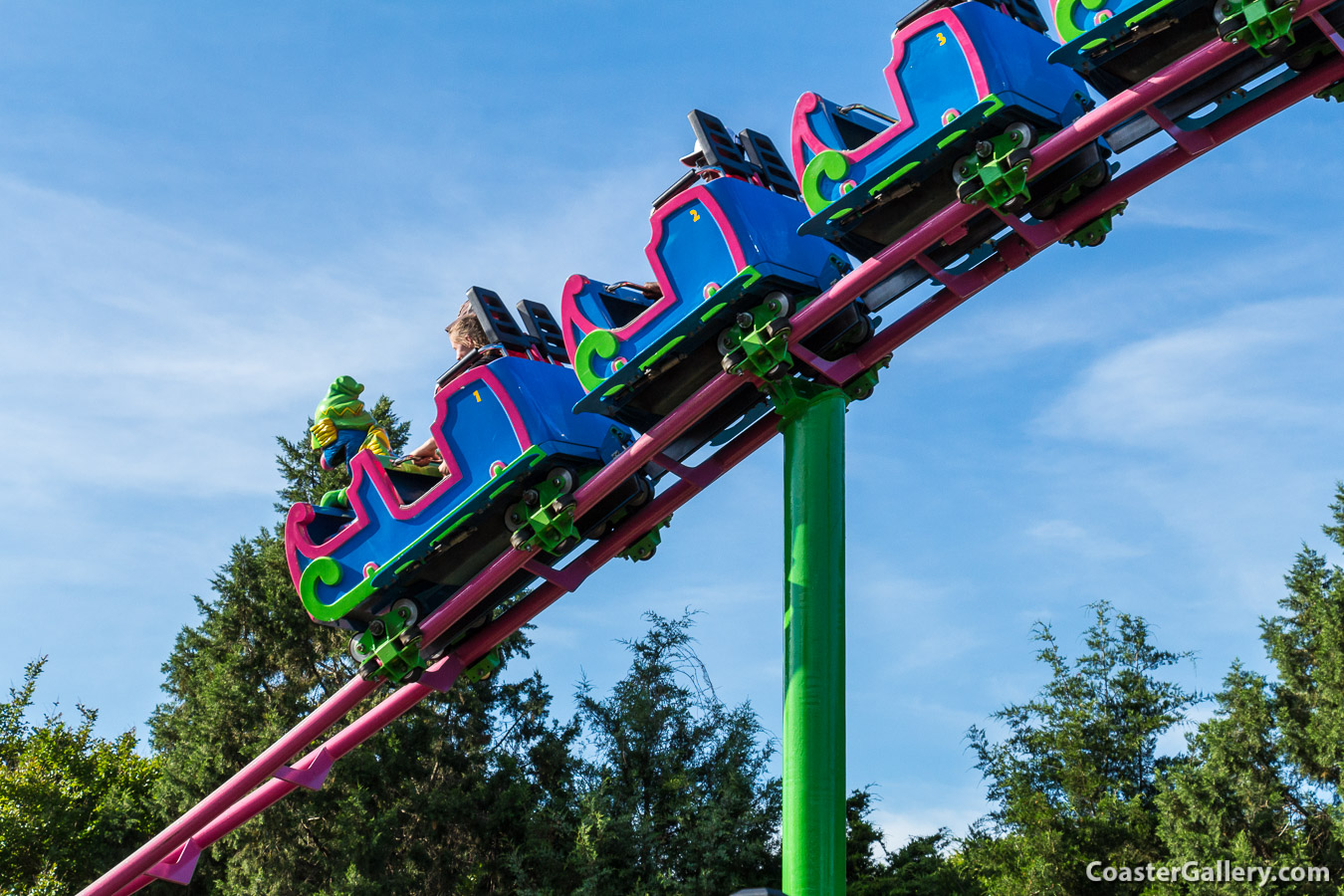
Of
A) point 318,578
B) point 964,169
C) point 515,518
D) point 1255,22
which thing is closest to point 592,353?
point 515,518

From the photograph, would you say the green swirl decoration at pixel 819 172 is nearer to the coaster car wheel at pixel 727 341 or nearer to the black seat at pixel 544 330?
the coaster car wheel at pixel 727 341

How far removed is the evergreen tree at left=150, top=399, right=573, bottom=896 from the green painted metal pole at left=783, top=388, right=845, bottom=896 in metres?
Answer: 10.4

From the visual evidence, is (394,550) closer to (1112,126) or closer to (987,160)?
(987,160)

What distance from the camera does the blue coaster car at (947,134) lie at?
7109mm

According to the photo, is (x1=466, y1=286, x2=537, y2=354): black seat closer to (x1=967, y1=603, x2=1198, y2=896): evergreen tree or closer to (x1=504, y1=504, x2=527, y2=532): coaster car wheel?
(x1=504, y1=504, x2=527, y2=532): coaster car wheel

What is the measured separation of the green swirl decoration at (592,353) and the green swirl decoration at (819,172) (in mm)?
1400

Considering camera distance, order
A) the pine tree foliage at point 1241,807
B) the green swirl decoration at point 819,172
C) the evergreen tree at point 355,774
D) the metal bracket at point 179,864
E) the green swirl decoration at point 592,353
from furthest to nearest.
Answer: the evergreen tree at point 355,774, the pine tree foliage at point 1241,807, the metal bracket at point 179,864, the green swirl decoration at point 592,353, the green swirl decoration at point 819,172

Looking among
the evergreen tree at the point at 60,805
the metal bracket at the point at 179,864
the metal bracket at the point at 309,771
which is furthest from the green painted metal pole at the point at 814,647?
the evergreen tree at the point at 60,805

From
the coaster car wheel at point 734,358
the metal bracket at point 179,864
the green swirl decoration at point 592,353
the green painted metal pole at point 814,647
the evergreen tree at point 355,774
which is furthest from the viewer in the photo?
the evergreen tree at point 355,774

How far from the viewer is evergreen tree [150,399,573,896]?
17.7 meters

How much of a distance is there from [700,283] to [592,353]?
0.81 m

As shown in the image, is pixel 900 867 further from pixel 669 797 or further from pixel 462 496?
pixel 462 496

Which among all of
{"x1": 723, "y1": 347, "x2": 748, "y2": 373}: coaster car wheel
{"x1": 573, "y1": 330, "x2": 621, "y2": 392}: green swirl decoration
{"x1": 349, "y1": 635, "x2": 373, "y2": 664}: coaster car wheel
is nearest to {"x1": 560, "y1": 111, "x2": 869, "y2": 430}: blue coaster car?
{"x1": 573, "y1": 330, "x2": 621, "y2": 392}: green swirl decoration

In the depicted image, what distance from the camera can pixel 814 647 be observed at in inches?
304
